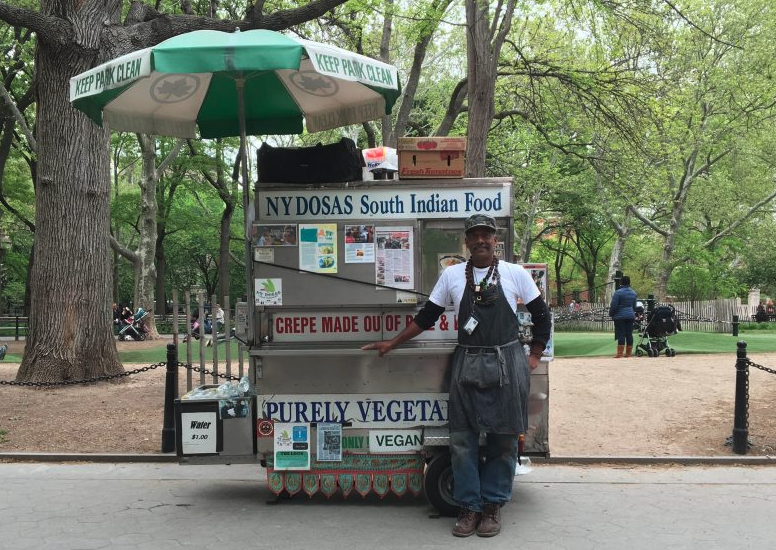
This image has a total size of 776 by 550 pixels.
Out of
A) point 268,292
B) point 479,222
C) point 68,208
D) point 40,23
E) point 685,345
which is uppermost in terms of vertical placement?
point 40,23

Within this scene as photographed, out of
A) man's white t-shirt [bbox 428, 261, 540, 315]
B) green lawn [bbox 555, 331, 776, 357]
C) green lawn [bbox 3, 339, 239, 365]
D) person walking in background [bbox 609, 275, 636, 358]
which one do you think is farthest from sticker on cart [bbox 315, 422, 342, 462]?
green lawn [bbox 555, 331, 776, 357]

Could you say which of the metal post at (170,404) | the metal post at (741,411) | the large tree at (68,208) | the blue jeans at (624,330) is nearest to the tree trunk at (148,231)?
the large tree at (68,208)

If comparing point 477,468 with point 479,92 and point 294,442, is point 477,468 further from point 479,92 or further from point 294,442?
point 479,92

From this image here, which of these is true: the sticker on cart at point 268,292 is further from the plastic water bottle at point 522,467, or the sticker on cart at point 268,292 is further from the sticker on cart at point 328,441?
the plastic water bottle at point 522,467

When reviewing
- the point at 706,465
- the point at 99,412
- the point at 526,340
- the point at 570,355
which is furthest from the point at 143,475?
the point at 570,355

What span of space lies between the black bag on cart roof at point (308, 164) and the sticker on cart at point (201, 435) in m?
1.86

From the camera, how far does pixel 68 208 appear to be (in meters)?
9.82

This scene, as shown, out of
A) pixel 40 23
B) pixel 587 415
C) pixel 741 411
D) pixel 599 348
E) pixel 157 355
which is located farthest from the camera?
pixel 157 355

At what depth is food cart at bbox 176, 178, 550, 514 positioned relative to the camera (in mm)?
5145

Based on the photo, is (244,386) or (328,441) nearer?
(328,441)

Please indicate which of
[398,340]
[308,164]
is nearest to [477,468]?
[398,340]

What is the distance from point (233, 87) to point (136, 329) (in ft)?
64.6

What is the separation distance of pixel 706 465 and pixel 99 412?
6.88m

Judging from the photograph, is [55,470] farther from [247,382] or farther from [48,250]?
[48,250]
